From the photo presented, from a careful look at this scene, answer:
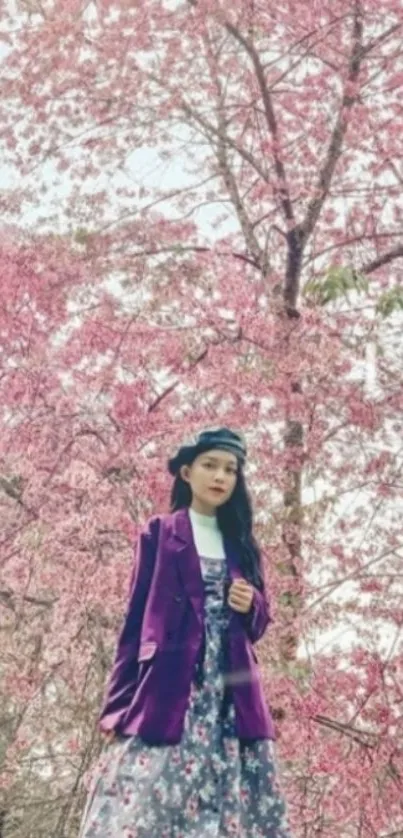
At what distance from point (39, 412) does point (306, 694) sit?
6.21 ft

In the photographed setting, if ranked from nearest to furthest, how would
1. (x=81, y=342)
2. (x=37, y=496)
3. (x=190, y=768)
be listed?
(x=190, y=768)
(x=37, y=496)
(x=81, y=342)

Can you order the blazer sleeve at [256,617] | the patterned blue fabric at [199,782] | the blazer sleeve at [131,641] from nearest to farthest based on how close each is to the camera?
the patterned blue fabric at [199,782], the blazer sleeve at [131,641], the blazer sleeve at [256,617]

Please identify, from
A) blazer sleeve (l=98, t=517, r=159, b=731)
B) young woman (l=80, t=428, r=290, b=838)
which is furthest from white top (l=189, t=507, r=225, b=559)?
blazer sleeve (l=98, t=517, r=159, b=731)

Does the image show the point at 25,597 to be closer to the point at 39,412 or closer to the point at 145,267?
the point at 39,412

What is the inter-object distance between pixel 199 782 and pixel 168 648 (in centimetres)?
34

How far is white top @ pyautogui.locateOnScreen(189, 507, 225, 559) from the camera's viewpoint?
3.20 meters

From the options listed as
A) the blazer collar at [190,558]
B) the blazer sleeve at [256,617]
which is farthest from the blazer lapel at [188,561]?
the blazer sleeve at [256,617]

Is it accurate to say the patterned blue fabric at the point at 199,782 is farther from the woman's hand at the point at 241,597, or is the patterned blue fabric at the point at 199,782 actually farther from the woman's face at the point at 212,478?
the woman's face at the point at 212,478

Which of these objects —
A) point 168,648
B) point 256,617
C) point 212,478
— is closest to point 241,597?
point 256,617

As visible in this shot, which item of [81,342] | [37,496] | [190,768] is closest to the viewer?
[190,768]

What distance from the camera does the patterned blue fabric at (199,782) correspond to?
2.78 metres

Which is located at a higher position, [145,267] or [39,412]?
[145,267]

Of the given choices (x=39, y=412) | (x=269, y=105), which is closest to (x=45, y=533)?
(x=39, y=412)

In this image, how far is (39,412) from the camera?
5.68m
